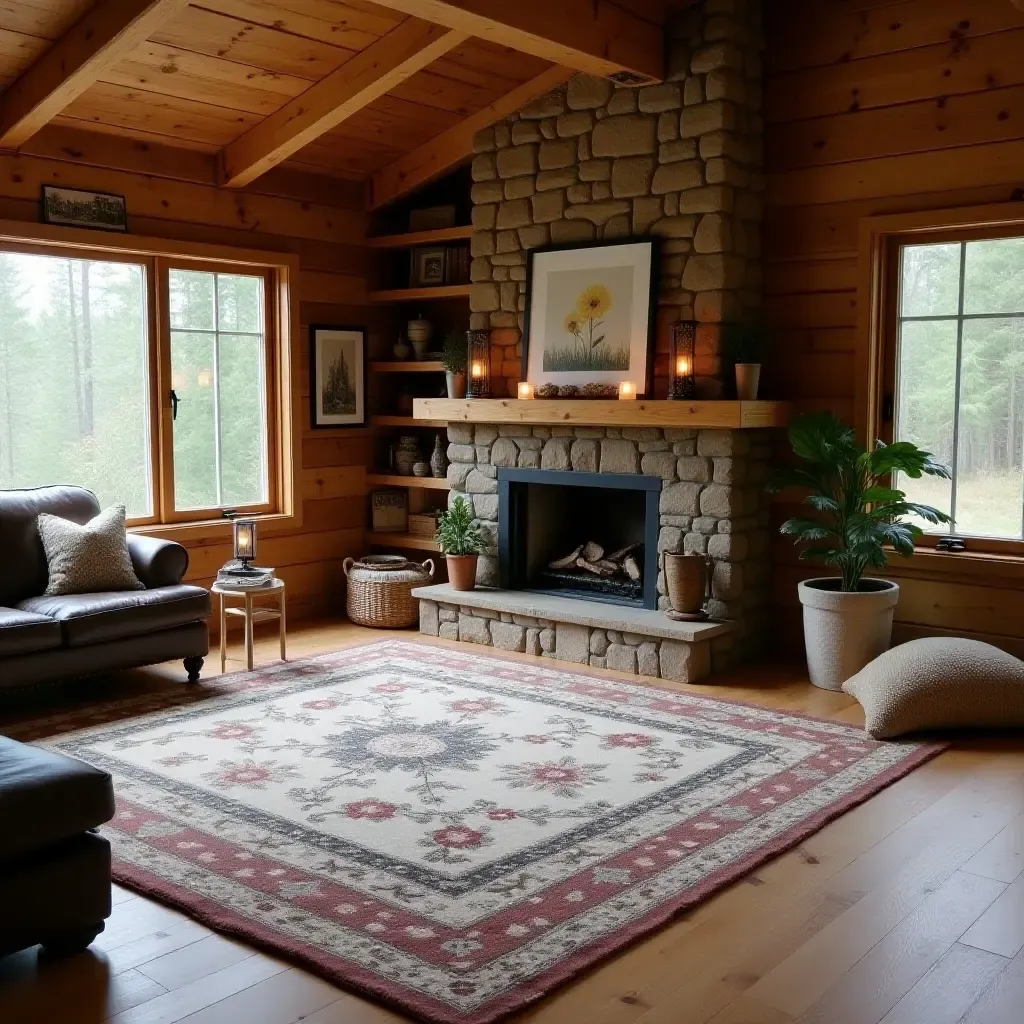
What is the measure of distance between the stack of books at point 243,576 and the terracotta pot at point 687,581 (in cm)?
192

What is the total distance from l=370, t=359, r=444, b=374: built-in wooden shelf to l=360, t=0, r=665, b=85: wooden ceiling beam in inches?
79.2

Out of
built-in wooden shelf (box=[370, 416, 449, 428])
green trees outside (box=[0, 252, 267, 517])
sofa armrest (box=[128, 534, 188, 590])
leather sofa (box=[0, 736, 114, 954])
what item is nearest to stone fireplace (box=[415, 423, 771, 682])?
built-in wooden shelf (box=[370, 416, 449, 428])

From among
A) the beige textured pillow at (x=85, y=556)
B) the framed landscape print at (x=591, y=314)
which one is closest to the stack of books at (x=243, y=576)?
the beige textured pillow at (x=85, y=556)

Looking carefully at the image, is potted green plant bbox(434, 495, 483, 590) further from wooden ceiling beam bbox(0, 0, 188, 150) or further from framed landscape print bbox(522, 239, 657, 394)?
wooden ceiling beam bbox(0, 0, 188, 150)

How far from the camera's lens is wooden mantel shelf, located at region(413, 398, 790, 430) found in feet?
17.4

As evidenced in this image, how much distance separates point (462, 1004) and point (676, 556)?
10.4ft

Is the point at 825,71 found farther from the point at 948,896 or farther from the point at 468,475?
the point at 948,896

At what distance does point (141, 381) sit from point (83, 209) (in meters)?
Answer: 0.90

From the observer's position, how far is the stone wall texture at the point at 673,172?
540 centimetres

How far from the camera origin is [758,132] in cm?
562

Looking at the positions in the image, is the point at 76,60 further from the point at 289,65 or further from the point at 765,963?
the point at 765,963

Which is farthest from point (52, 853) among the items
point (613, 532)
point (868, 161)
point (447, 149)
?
point (447, 149)

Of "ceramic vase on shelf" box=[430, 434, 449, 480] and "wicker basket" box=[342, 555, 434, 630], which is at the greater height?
"ceramic vase on shelf" box=[430, 434, 449, 480]

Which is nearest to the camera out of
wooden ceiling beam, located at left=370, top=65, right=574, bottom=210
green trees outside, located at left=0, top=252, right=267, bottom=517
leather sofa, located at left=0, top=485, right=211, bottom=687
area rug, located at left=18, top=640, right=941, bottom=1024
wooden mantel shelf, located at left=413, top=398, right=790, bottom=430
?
area rug, located at left=18, top=640, right=941, bottom=1024
